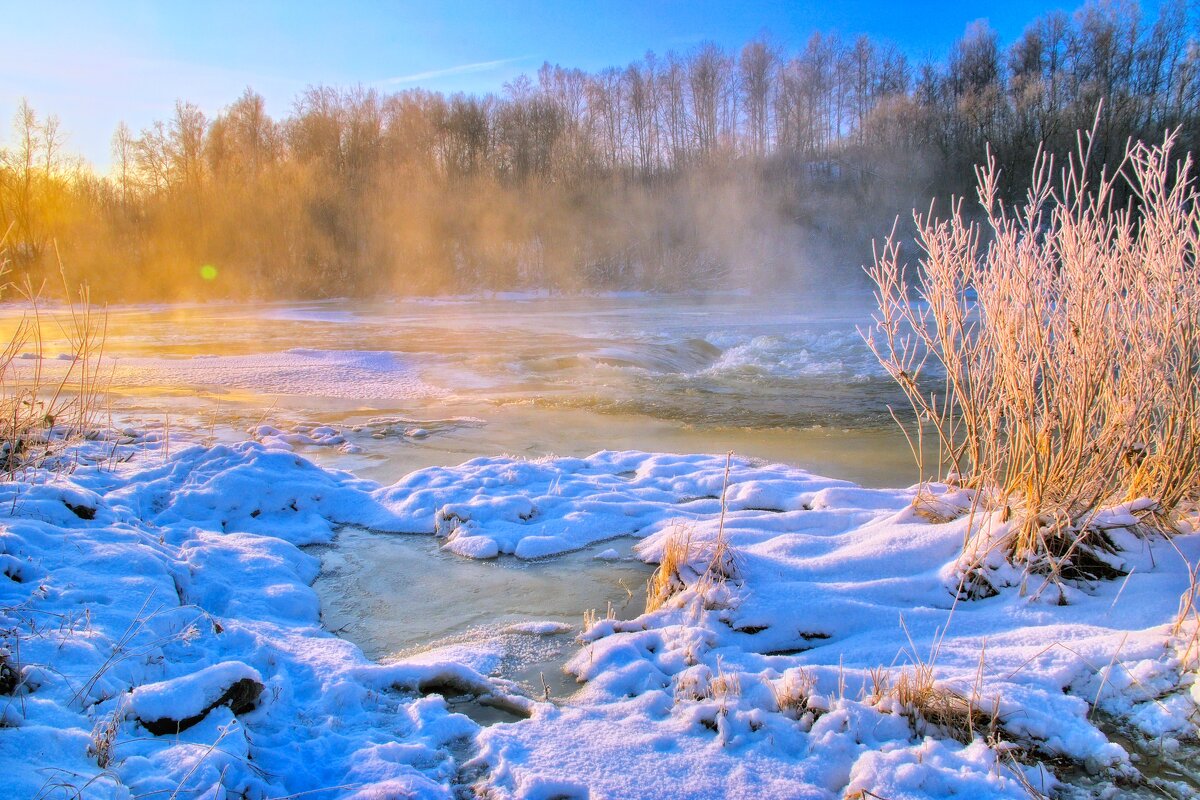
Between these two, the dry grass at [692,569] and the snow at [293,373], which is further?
the snow at [293,373]

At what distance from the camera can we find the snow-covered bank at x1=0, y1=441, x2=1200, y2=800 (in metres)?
2.48

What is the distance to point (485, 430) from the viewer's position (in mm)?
8805

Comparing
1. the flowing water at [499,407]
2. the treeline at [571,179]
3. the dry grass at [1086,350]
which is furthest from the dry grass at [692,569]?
the treeline at [571,179]

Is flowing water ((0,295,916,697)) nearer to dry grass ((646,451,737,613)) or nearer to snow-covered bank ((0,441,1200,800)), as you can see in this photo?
dry grass ((646,451,737,613))

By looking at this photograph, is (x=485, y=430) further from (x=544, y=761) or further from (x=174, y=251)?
(x=174, y=251)

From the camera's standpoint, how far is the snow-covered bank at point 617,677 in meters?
2.48

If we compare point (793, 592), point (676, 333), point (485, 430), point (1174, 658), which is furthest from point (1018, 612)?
point (676, 333)

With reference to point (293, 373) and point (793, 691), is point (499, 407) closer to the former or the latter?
point (293, 373)

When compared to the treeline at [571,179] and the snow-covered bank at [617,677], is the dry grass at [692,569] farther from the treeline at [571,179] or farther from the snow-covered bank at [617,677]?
the treeline at [571,179]

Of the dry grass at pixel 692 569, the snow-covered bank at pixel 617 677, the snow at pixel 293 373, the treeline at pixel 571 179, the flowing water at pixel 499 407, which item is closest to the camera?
the snow-covered bank at pixel 617 677

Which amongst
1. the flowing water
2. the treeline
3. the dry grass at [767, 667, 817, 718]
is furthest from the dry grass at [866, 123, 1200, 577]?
the treeline

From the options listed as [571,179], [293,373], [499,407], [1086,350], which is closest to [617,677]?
[1086,350]

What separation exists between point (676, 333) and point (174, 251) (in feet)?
115

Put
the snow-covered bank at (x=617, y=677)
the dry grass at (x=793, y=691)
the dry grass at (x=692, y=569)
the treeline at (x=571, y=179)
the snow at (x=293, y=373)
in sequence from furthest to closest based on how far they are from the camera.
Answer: the treeline at (x=571, y=179), the snow at (x=293, y=373), the dry grass at (x=692, y=569), the dry grass at (x=793, y=691), the snow-covered bank at (x=617, y=677)
